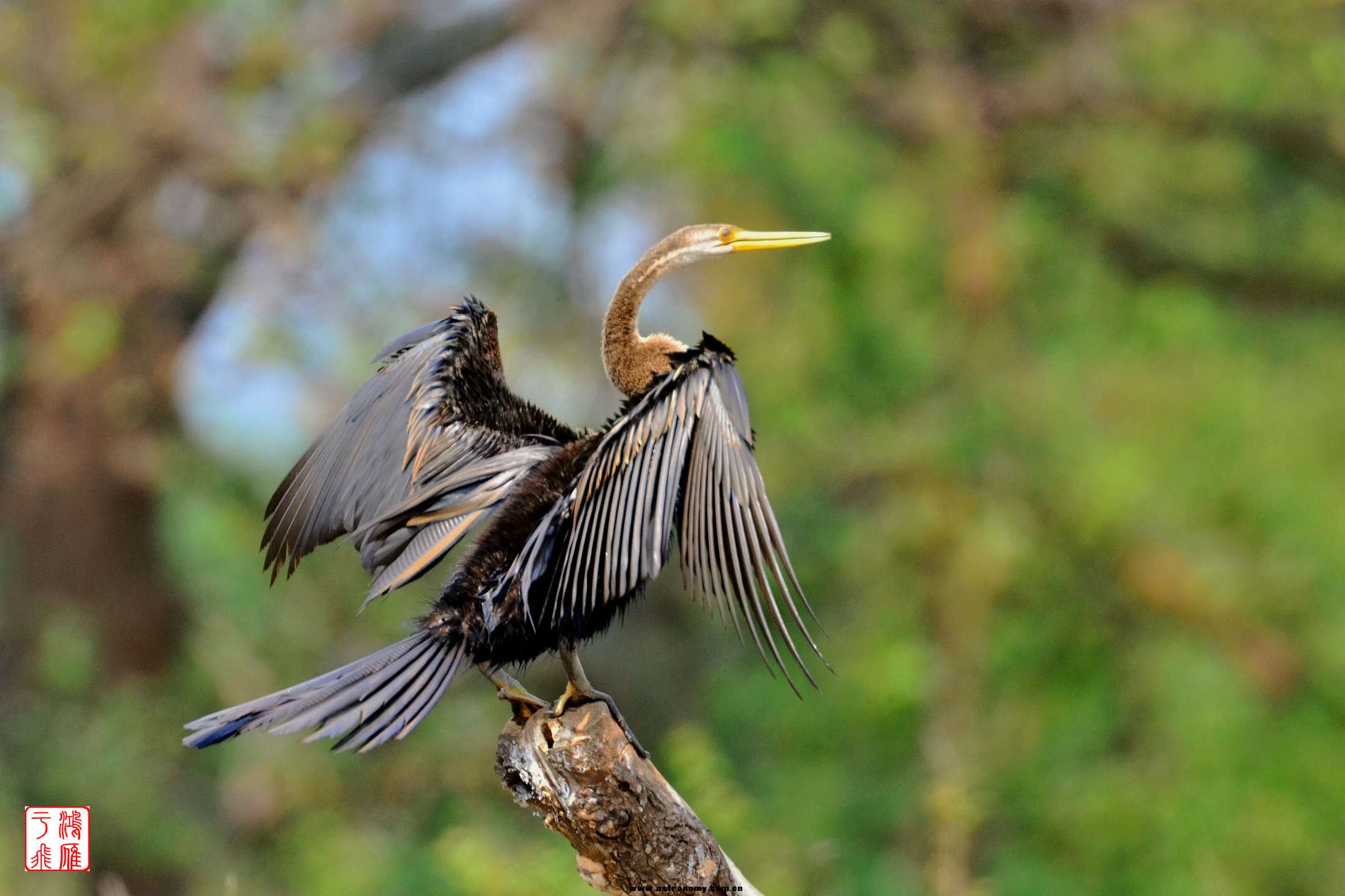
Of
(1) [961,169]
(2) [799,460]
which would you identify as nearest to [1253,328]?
(1) [961,169]

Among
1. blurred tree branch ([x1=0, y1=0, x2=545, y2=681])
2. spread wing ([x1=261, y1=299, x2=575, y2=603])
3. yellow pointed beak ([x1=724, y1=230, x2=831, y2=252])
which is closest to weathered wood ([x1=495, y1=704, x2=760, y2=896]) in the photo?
spread wing ([x1=261, y1=299, x2=575, y2=603])

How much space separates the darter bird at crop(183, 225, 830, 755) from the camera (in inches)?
88.7

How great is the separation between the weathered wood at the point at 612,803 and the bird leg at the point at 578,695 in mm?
13

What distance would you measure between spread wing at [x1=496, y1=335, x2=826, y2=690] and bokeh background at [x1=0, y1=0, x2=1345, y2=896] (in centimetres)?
459

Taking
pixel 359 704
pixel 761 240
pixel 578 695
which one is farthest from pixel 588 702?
pixel 761 240

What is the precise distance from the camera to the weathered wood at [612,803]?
93.0 inches

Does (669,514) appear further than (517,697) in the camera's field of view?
No

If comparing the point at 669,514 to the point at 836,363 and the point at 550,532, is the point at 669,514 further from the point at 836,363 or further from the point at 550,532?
the point at 836,363

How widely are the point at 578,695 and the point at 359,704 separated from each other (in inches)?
14.7

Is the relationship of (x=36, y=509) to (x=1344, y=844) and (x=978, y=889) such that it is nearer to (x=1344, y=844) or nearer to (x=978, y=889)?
(x=978, y=889)

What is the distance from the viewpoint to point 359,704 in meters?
2.25

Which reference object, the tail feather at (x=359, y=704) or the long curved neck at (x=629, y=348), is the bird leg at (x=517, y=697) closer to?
the tail feather at (x=359, y=704)

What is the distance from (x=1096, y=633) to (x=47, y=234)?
5.89m

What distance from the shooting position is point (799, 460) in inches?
318
